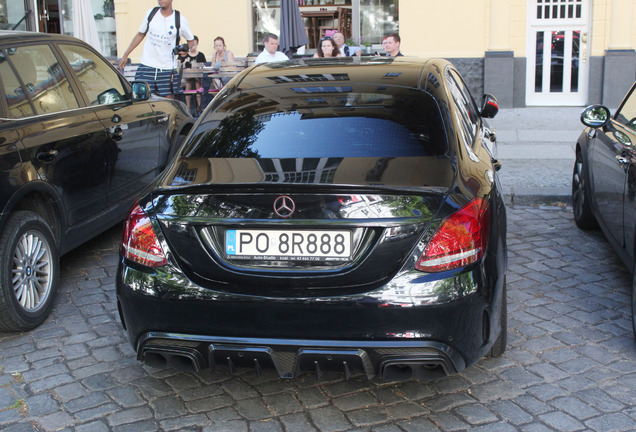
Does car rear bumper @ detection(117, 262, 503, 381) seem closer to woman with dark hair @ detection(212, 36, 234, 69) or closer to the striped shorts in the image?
the striped shorts

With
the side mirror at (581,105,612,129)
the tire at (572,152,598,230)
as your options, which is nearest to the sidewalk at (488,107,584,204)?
the tire at (572,152,598,230)

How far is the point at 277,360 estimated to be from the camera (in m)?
3.24

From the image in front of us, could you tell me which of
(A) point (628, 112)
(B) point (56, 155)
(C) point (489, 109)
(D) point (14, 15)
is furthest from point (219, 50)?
(A) point (628, 112)

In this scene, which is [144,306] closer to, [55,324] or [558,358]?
[55,324]

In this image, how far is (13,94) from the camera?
4.85 m

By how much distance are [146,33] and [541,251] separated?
6.89 meters

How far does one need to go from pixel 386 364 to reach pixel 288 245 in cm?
64

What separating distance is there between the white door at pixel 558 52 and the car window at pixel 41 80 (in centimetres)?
1135

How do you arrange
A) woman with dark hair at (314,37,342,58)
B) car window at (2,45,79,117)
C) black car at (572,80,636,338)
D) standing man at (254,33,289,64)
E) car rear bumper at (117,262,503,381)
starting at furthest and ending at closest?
standing man at (254,33,289,64)
woman with dark hair at (314,37,342,58)
car window at (2,45,79,117)
black car at (572,80,636,338)
car rear bumper at (117,262,503,381)

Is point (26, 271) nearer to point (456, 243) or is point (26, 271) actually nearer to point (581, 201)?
point (456, 243)

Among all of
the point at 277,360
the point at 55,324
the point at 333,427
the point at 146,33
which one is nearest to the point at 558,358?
the point at 333,427

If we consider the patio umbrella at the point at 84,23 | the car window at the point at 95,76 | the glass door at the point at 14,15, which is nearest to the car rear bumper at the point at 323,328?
the car window at the point at 95,76

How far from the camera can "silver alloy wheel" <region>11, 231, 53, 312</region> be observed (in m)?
4.58

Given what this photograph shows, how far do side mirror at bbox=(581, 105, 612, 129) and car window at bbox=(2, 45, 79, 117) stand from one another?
3710 millimetres
